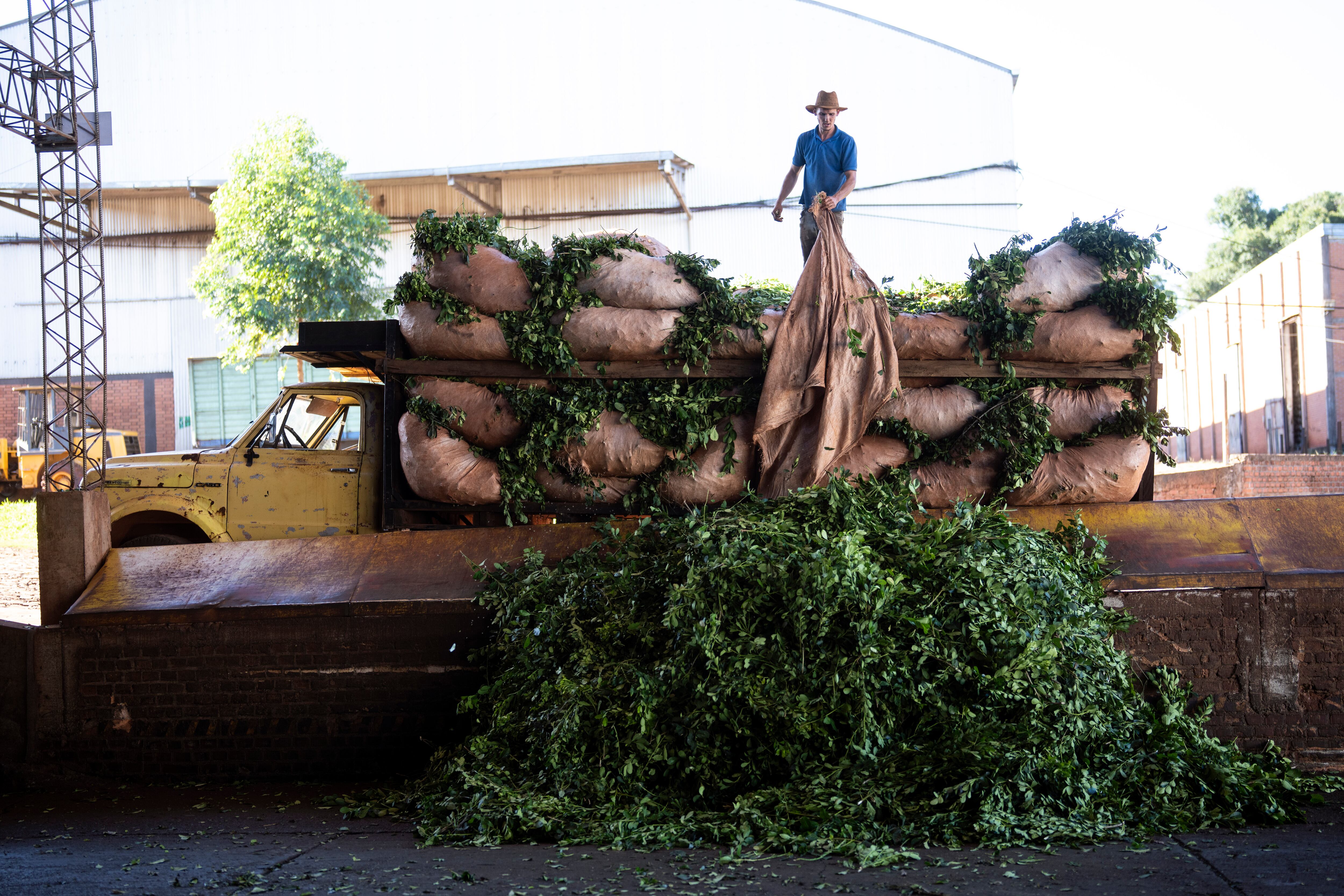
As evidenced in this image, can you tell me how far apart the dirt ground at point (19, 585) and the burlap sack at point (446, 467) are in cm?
532

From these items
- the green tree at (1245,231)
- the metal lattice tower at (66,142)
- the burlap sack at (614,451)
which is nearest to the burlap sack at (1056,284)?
the burlap sack at (614,451)

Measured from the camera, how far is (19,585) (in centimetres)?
1166

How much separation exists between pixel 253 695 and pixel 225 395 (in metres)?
19.7

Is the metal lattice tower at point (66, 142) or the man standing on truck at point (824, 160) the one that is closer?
the metal lattice tower at point (66, 142)

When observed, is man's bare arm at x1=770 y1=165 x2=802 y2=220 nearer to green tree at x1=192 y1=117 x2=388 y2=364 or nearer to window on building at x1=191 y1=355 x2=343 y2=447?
green tree at x1=192 y1=117 x2=388 y2=364

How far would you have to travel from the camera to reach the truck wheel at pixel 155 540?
24.8 ft

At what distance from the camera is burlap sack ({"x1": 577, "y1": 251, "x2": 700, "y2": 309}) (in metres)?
6.17

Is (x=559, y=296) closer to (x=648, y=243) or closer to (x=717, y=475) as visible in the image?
(x=648, y=243)

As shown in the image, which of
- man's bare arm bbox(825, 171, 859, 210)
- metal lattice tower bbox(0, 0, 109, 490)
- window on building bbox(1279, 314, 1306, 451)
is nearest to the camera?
man's bare arm bbox(825, 171, 859, 210)

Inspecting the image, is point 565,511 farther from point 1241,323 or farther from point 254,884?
point 1241,323

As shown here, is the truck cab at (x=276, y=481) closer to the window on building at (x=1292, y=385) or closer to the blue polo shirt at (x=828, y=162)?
the blue polo shirt at (x=828, y=162)

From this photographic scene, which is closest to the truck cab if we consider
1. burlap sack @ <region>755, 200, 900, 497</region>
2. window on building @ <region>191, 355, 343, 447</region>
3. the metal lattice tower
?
the metal lattice tower

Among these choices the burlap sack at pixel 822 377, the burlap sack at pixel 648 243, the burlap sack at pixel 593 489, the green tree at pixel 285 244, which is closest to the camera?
the burlap sack at pixel 822 377

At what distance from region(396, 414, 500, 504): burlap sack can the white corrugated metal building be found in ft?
54.3
